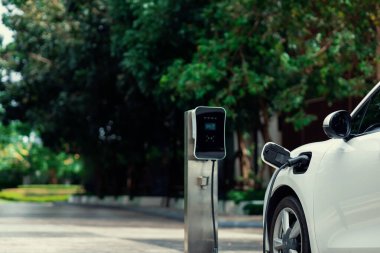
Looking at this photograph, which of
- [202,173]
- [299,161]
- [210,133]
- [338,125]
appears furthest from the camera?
[202,173]

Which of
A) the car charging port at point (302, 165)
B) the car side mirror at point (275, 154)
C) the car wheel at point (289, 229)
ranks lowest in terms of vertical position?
the car wheel at point (289, 229)

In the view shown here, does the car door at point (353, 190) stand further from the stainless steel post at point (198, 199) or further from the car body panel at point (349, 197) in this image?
the stainless steel post at point (198, 199)

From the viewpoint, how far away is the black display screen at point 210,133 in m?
8.24

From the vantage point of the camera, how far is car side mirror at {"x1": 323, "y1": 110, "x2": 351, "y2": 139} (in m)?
6.22

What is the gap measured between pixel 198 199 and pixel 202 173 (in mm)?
233

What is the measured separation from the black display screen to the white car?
1219 mm

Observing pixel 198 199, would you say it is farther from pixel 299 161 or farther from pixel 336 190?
pixel 336 190

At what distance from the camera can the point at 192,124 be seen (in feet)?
27.2

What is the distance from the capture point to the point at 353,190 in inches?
240

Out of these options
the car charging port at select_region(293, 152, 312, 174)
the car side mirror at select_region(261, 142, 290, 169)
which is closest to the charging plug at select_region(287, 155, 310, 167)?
the car charging port at select_region(293, 152, 312, 174)

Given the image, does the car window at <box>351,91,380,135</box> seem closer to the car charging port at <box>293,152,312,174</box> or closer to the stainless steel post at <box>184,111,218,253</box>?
the car charging port at <box>293,152,312,174</box>

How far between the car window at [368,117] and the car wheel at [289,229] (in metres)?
0.75

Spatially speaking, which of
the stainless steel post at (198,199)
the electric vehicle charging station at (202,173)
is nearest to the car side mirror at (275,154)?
the electric vehicle charging station at (202,173)

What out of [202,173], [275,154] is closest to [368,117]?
[275,154]
